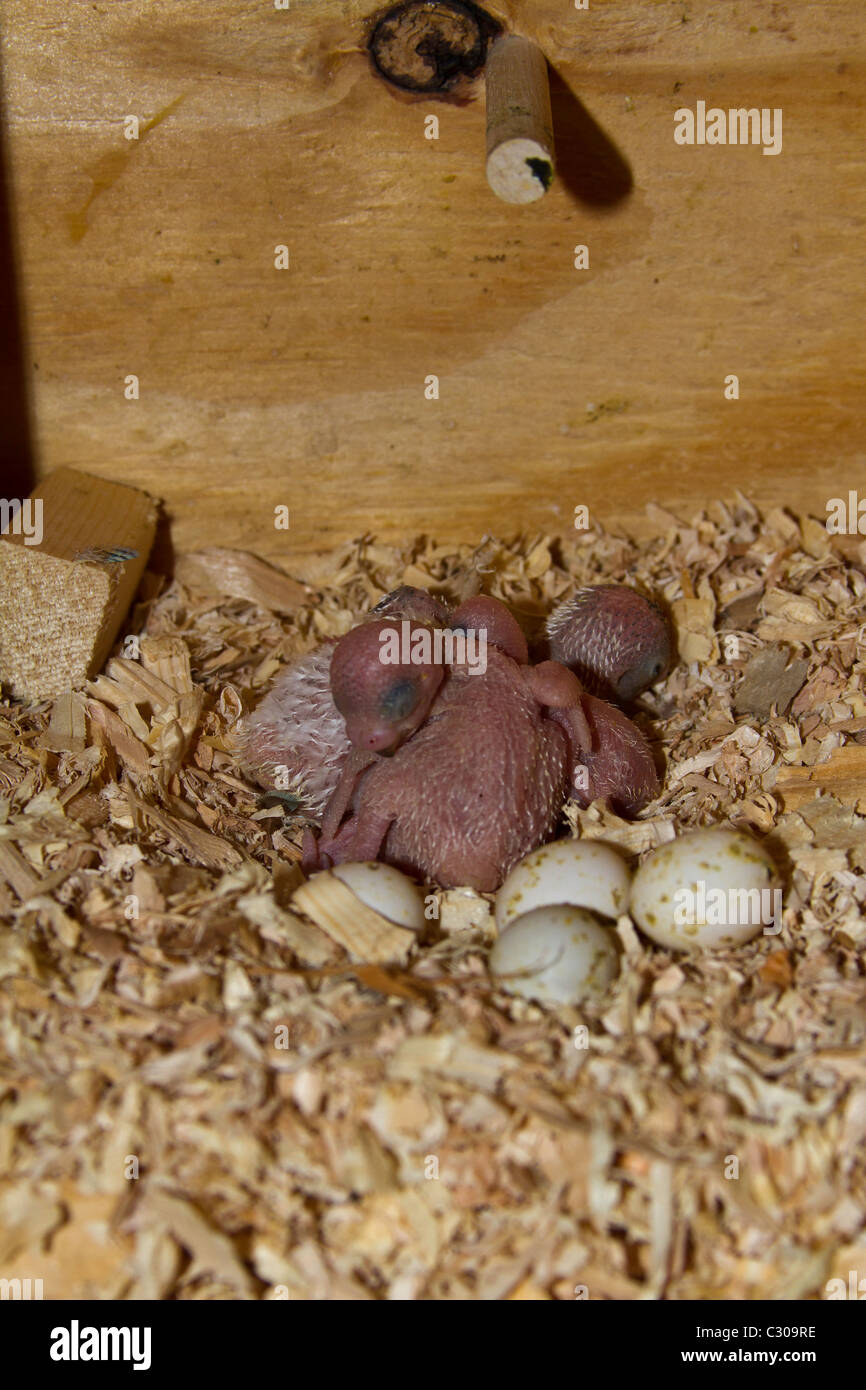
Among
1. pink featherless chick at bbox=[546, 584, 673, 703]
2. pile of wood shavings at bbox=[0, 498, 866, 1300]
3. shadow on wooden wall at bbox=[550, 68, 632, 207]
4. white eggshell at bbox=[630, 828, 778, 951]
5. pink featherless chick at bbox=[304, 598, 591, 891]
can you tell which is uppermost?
shadow on wooden wall at bbox=[550, 68, 632, 207]

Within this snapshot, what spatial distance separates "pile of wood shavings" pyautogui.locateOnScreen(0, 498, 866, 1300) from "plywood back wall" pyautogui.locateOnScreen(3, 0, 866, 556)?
89cm

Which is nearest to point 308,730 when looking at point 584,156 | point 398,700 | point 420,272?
point 398,700

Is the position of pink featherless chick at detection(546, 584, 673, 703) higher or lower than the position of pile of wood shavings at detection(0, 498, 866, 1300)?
higher

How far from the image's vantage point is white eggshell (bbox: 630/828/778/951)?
5.17ft

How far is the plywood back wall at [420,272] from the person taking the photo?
76.7 inches

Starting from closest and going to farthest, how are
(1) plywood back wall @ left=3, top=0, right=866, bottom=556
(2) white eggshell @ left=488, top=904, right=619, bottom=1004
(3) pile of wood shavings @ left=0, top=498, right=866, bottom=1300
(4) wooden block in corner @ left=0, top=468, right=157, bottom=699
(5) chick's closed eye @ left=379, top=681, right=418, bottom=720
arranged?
(3) pile of wood shavings @ left=0, top=498, right=866, bottom=1300 < (2) white eggshell @ left=488, top=904, right=619, bottom=1004 < (5) chick's closed eye @ left=379, top=681, right=418, bottom=720 < (1) plywood back wall @ left=3, top=0, right=866, bottom=556 < (4) wooden block in corner @ left=0, top=468, right=157, bottom=699

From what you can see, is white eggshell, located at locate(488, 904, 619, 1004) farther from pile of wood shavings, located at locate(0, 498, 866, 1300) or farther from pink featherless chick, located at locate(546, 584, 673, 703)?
pink featherless chick, located at locate(546, 584, 673, 703)

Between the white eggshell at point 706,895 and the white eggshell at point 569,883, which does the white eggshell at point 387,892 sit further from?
the white eggshell at point 706,895

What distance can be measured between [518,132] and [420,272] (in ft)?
1.96

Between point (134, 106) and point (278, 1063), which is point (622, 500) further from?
point (278, 1063)

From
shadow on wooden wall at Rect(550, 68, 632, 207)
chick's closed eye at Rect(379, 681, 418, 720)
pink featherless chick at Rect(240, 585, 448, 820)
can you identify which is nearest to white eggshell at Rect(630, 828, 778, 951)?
chick's closed eye at Rect(379, 681, 418, 720)

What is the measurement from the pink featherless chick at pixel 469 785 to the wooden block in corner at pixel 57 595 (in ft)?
2.14

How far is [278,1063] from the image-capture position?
4.59 feet

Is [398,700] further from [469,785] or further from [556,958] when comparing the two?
[556,958]
